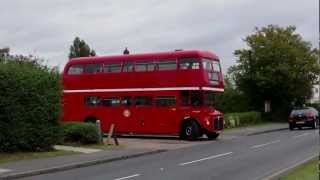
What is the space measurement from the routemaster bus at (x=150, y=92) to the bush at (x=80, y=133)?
518 cm

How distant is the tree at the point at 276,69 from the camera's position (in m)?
56.6

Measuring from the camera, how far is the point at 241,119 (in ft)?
163

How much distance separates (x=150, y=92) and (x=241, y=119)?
54.5ft

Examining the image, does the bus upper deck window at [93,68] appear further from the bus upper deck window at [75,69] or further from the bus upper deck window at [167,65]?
the bus upper deck window at [167,65]

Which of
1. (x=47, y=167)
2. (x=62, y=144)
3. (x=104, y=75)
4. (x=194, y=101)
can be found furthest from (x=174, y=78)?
(x=47, y=167)

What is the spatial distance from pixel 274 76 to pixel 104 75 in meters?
24.0

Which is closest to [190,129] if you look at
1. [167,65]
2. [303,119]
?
[167,65]

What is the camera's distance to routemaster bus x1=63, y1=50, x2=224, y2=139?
33.0 meters

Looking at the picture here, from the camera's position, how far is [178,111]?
3362cm

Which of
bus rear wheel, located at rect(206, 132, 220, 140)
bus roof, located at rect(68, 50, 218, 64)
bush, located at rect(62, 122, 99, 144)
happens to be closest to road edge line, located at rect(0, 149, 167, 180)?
bush, located at rect(62, 122, 99, 144)

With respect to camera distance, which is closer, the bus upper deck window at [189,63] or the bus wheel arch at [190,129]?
the bus upper deck window at [189,63]

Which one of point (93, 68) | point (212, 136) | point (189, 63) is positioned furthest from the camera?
point (93, 68)

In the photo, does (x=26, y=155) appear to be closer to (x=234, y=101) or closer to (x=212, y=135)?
(x=212, y=135)

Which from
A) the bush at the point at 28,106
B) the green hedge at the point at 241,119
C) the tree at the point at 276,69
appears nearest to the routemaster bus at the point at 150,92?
the bush at the point at 28,106
